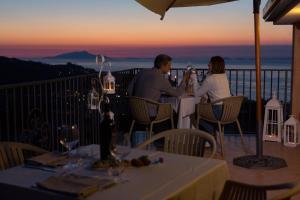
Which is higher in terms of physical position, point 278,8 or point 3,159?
point 278,8

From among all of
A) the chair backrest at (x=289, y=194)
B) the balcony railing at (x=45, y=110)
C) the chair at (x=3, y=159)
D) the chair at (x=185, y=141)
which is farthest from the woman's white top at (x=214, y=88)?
the chair backrest at (x=289, y=194)

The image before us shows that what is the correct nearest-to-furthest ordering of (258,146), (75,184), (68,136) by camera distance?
(75,184) → (68,136) → (258,146)

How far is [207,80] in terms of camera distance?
20.6 ft

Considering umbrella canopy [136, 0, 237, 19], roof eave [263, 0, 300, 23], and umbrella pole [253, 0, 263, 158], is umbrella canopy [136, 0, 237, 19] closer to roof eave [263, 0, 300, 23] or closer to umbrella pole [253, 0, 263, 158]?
umbrella pole [253, 0, 263, 158]

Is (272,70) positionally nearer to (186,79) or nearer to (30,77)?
(186,79)

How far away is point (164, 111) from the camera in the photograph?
6340 mm

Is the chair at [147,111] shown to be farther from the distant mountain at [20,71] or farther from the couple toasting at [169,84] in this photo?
the distant mountain at [20,71]

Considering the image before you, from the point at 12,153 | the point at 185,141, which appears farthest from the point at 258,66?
the point at 12,153

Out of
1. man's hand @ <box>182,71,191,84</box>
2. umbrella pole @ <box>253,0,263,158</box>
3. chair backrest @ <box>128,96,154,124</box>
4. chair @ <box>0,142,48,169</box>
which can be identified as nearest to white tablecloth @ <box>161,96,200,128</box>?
man's hand @ <box>182,71,191,84</box>

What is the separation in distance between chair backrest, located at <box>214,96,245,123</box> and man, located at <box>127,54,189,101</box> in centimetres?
61

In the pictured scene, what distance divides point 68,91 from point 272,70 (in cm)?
370

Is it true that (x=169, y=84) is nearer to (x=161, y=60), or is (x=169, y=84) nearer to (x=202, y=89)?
(x=161, y=60)

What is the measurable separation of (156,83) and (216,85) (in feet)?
2.54

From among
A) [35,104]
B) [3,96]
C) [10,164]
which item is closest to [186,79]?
[35,104]
